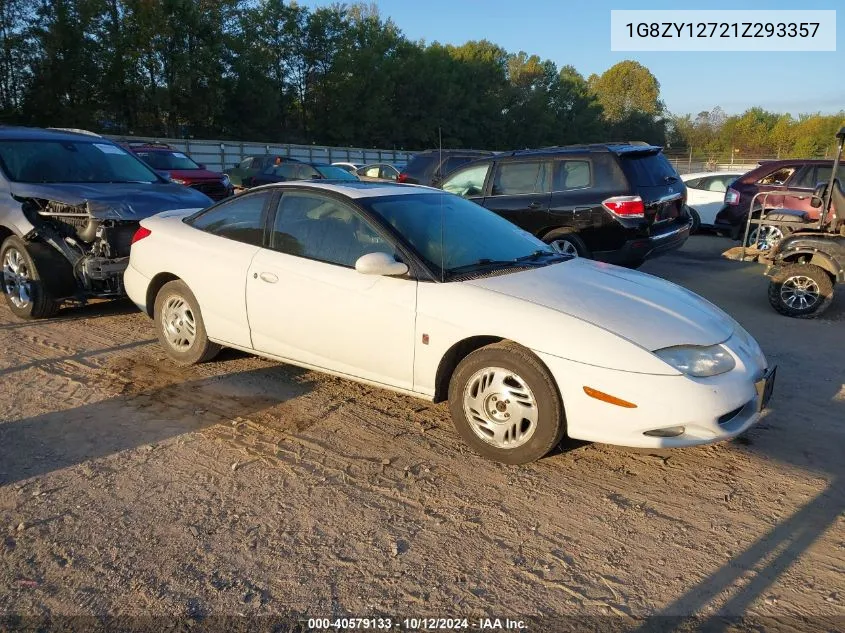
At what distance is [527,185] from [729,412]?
6.02 m

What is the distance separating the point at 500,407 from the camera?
12.9 feet

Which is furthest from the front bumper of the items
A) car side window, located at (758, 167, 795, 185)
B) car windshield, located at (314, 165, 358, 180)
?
car windshield, located at (314, 165, 358, 180)

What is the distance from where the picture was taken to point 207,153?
33.8 m

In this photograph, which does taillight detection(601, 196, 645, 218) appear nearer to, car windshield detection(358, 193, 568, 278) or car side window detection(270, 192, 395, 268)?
car windshield detection(358, 193, 568, 278)

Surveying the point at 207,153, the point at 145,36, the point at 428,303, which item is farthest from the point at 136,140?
the point at 428,303

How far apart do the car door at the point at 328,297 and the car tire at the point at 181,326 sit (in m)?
0.65

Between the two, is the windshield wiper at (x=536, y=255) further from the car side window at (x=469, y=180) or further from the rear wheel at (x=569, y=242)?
the car side window at (x=469, y=180)

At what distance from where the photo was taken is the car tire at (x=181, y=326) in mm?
5402

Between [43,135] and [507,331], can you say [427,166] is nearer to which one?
[43,135]

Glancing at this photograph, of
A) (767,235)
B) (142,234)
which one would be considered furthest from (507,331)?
(767,235)

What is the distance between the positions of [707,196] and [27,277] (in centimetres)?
1325

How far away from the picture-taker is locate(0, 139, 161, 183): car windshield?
278 inches

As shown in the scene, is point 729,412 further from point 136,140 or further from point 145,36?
point 145,36

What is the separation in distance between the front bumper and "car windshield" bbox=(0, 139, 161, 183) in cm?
579
